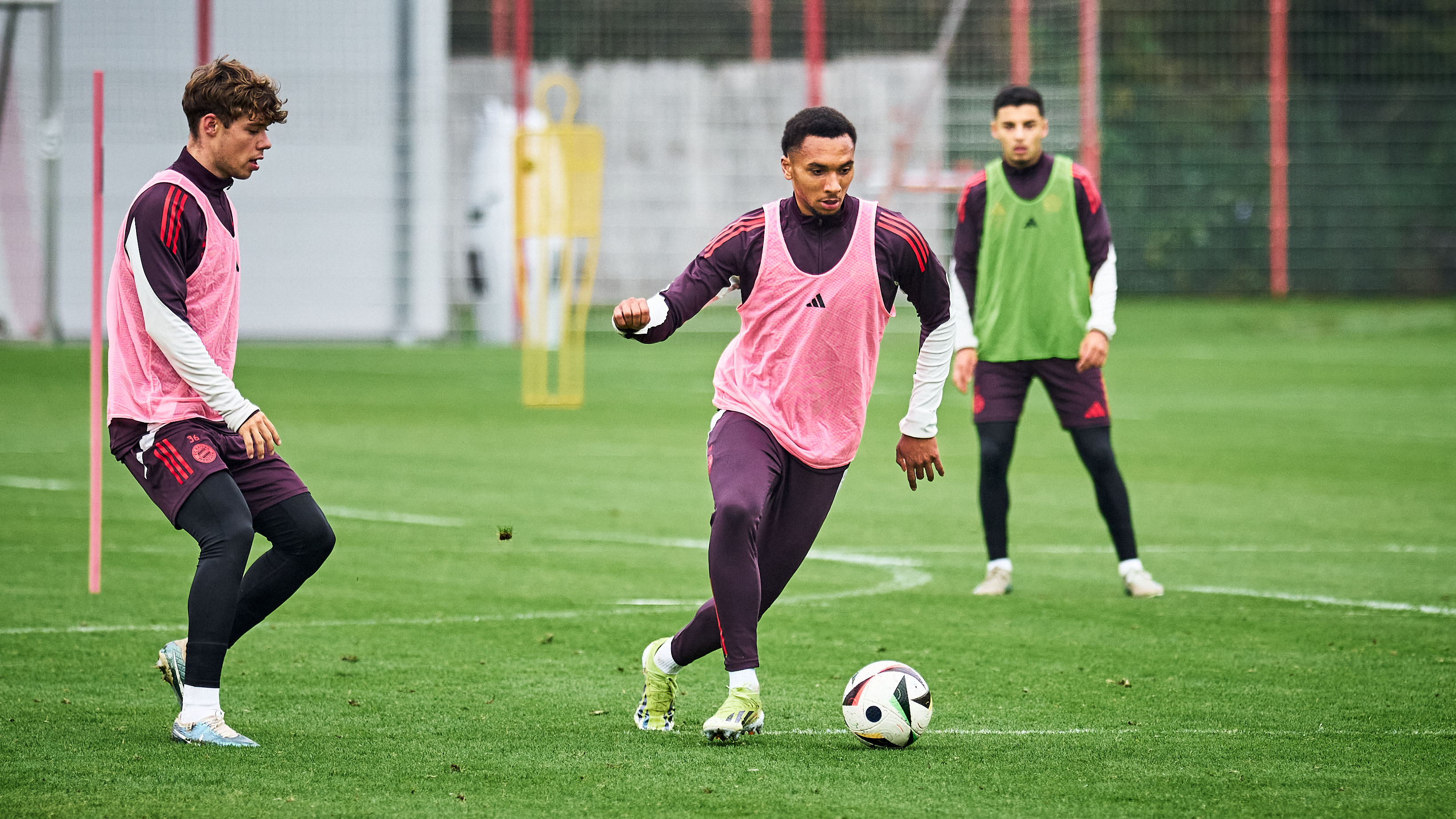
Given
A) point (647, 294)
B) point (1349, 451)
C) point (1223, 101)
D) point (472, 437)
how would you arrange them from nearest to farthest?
point (1349, 451) → point (472, 437) → point (647, 294) → point (1223, 101)

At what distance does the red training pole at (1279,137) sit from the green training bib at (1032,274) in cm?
1972

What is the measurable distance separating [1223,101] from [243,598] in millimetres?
23920

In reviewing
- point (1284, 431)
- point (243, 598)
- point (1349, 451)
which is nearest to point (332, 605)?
point (243, 598)

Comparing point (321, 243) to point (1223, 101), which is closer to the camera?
point (321, 243)

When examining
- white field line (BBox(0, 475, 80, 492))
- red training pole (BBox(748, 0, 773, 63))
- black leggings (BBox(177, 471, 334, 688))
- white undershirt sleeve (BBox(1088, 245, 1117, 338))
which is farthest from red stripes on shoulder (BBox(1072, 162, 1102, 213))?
red training pole (BBox(748, 0, 773, 63))

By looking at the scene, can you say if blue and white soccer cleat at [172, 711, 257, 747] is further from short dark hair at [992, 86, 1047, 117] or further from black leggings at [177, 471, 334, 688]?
short dark hair at [992, 86, 1047, 117]

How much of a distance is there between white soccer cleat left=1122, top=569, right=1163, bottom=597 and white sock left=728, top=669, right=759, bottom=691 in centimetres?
321

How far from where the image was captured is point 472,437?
48.1ft

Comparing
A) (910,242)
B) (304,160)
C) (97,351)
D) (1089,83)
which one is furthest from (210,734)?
(1089,83)

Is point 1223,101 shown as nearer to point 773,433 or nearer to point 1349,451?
point 1349,451

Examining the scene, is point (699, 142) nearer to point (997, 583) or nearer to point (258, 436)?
point (997, 583)

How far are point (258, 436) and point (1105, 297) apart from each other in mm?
4390

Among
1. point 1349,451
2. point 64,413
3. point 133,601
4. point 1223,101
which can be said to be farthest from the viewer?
point 1223,101

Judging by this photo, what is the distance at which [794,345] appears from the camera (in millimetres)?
5520
